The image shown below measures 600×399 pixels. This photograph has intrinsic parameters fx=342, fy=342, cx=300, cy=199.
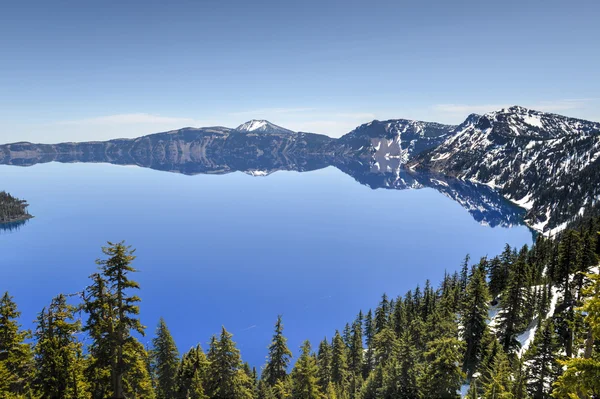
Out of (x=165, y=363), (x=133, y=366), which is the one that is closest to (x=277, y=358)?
(x=165, y=363)

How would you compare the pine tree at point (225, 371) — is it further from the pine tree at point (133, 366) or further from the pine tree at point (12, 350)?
the pine tree at point (12, 350)

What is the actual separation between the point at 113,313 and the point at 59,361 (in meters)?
7.64

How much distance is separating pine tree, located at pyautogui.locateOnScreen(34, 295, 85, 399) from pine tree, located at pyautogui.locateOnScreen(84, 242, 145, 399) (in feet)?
12.2

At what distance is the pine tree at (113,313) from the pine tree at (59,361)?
3.71 m

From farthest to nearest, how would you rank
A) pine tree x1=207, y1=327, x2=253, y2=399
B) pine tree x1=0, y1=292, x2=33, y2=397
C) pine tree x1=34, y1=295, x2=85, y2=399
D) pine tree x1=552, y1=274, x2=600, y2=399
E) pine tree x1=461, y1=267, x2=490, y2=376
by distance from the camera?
pine tree x1=461, y1=267, x2=490, y2=376
pine tree x1=207, y1=327, x2=253, y2=399
pine tree x1=0, y1=292, x2=33, y2=397
pine tree x1=34, y1=295, x2=85, y2=399
pine tree x1=552, y1=274, x2=600, y2=399

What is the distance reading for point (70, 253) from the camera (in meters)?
175

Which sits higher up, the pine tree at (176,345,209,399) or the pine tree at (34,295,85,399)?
the pine tree at (34,295,85,399)

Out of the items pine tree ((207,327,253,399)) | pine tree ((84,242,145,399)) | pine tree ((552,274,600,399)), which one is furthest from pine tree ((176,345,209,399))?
pine tree ((552,274,600,399))

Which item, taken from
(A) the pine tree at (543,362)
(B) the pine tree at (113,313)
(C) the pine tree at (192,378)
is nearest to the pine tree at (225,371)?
(C) the pine tree at (192,378)

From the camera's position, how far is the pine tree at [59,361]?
2247cm

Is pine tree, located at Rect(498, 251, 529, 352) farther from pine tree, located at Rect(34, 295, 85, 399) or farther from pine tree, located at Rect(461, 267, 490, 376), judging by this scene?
pine tree, located at Rect(34, 295, 85, 399)

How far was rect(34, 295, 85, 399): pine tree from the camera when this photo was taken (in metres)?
22.5

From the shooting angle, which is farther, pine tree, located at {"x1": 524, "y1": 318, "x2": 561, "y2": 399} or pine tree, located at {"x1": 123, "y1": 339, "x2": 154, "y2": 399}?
pine tree, located at {"x1": 524, "y1": 318, "x2": 561, "y2": 399}

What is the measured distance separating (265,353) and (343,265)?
73.7 metres
